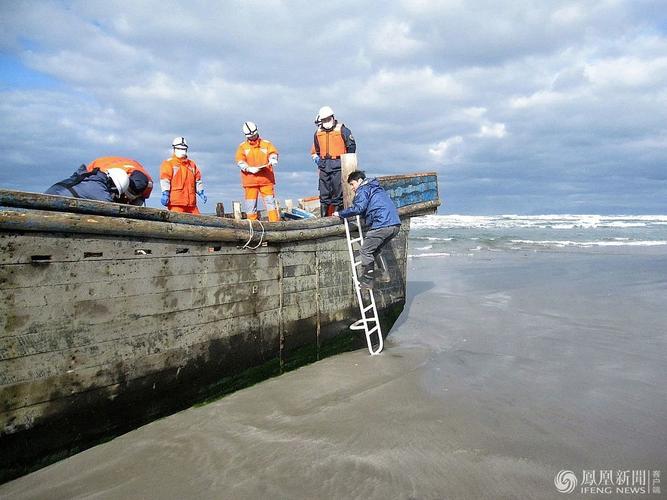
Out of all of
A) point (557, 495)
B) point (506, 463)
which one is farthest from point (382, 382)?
point (557, 495)

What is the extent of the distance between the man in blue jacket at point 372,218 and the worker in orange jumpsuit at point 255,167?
6.55 ft

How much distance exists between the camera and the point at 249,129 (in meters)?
8.01

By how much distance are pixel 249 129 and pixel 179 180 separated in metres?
1.53

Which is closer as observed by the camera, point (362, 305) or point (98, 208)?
point (98, 208)

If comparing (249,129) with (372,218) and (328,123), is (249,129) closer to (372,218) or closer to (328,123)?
(328,123)

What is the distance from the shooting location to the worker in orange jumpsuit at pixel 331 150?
26.2ft

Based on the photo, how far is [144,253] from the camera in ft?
13.8

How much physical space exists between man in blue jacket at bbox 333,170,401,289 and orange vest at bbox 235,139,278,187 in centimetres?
225

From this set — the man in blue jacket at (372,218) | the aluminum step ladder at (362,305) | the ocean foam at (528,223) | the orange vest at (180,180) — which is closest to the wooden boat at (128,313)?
the aluminum step ladder at (362,305)

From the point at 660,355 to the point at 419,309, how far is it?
4.41 meters

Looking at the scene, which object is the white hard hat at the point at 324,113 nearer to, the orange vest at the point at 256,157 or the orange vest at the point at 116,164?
the orange vest at the point at 256,157

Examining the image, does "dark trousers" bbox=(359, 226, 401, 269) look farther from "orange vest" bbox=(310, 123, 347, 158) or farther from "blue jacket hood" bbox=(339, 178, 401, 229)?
"orange vest" bbox=(310, 123, 347, 158)

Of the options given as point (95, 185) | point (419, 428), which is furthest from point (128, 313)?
point (419, 428)

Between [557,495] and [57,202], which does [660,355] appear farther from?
[57,202]
